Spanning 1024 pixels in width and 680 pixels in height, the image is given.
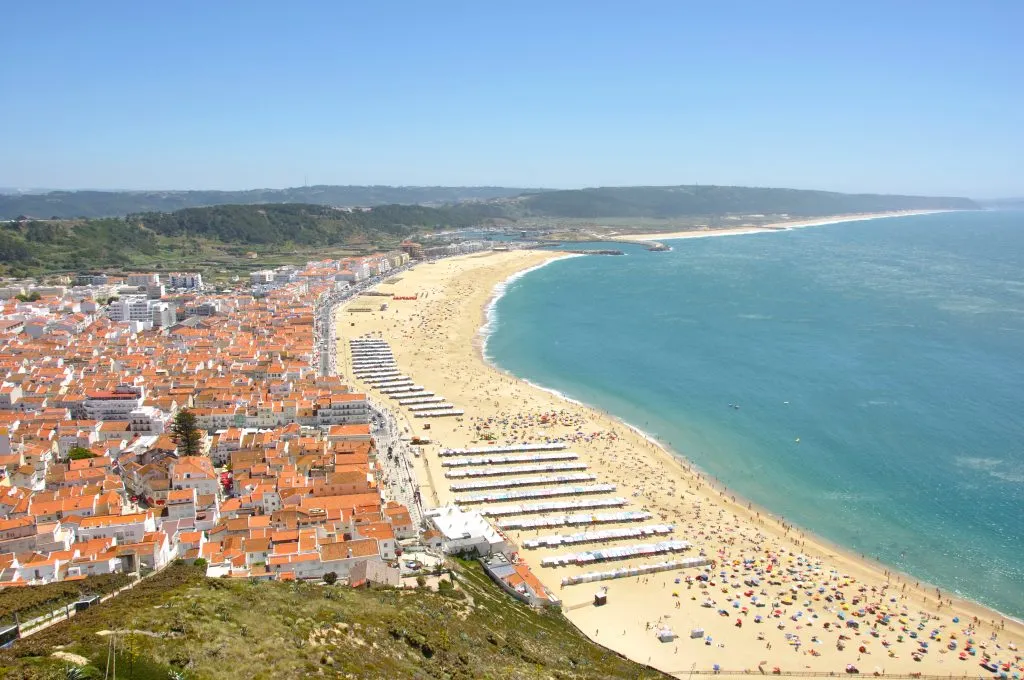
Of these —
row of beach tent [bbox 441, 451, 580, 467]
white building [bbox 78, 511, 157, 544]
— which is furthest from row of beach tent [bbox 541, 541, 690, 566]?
white building [bbox 78, 511, 157, 544]

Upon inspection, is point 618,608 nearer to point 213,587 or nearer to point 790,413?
point 213,587

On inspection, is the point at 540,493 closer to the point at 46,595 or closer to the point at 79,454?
the point at 46,595

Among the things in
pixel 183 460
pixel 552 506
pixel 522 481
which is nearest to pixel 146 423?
pixel 183 460

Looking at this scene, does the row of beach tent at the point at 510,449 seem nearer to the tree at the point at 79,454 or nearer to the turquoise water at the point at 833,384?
the turquoise water at the point at 833,384

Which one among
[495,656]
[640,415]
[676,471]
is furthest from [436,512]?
[640,415]

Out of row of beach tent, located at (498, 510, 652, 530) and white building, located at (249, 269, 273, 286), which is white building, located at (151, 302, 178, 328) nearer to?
white building, located at (249, 269, 273, 286)
